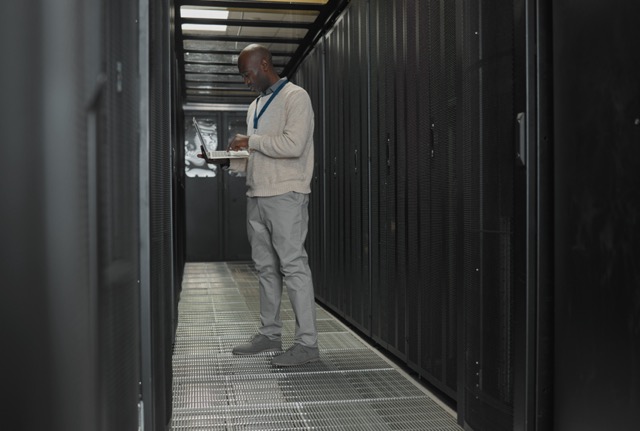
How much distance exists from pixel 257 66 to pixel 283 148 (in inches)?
23.2

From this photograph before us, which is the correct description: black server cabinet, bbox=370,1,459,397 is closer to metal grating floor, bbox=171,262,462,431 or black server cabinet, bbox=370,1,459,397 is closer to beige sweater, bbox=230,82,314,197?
metal grating floor, bbox=171,262,462,431

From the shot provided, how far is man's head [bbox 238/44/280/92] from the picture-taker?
4.24m

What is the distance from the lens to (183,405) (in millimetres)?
3350

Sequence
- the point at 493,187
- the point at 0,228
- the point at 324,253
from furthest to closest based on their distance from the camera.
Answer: the point at 324,253
the point at 493,187
the point at 0,228

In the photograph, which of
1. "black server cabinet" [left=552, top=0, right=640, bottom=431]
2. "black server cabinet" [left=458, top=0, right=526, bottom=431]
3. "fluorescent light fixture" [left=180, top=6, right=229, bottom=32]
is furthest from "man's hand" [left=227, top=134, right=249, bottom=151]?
"fluorescent light fixture" [left=180, top=6, right=229, bottom=32]

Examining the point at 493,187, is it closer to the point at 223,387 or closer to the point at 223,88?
the point at 223,387

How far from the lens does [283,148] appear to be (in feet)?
13.3

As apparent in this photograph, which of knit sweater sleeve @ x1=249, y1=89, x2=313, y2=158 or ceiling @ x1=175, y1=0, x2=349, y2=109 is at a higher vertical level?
ceiling @ x1=175, y1=0, x2=349, y2=109

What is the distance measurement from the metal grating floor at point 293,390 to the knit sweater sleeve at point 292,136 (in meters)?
1.30

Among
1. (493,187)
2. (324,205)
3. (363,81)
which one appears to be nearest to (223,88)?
(324,205)

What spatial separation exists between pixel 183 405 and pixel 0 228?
2598 millimetres

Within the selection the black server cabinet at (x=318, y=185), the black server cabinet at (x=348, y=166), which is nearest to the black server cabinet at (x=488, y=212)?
the black server cabinet at (x=348, y=166)

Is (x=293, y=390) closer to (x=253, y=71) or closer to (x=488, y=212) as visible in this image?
(x=488, y=212)

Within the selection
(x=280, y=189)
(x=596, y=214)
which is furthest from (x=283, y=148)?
(x=596, y=214)
